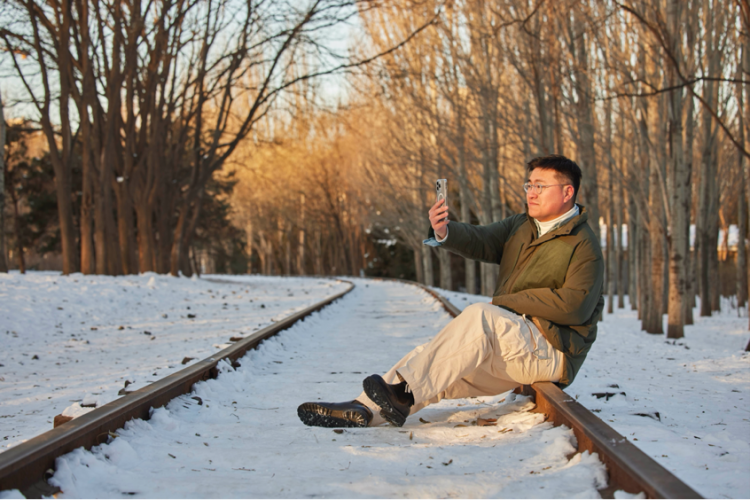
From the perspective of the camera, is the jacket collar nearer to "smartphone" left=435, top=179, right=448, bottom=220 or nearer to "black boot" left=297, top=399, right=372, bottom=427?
"smartphone" left=435, top=179, right=448, bottom=220

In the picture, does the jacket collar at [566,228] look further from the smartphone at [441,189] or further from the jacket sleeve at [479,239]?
the smartphone at [441,189]

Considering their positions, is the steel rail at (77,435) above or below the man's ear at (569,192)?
below

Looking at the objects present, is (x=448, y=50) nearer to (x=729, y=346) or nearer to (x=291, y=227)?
(x=729, y=346)

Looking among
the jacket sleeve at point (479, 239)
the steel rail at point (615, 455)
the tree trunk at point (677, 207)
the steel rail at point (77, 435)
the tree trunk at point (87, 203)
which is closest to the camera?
the steel rail at point (615, 455)

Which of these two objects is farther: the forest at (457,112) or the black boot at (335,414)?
the forest at (457,112)

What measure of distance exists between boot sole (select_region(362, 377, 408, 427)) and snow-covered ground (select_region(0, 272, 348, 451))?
1.50 meters

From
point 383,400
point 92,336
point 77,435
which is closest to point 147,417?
point 77,435

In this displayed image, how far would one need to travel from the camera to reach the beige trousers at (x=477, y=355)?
3.30 metres

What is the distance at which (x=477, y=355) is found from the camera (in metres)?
3.30

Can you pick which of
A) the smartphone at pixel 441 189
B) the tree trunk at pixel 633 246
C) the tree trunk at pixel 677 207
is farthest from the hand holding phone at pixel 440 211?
the tree trunk at pixel 633 246

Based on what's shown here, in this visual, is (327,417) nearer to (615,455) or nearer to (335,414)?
(335,414)

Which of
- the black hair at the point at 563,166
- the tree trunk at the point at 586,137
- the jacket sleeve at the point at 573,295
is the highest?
the tree trunk at the point at 586,137

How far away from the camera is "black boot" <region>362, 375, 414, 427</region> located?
331 centimetres

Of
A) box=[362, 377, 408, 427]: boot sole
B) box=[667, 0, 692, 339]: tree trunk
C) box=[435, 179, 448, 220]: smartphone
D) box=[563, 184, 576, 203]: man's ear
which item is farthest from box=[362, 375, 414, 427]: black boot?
box=[667, 0, 692, 339]: tree trunk
